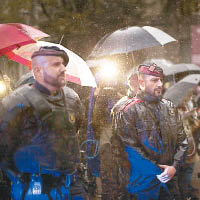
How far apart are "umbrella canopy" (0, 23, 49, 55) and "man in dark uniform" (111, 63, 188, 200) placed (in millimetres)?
1180

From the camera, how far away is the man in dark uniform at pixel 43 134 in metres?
Result: 2.89

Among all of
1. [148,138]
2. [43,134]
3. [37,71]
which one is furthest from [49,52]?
[148,138]

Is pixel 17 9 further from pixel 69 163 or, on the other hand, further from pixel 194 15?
pixel 69 163

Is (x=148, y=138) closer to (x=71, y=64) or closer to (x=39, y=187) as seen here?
(x=71, y=64)

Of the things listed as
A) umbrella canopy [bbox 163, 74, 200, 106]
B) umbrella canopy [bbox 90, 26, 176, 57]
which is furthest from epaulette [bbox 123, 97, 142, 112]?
umbrella canopy [bbox 163, 74, 200, 106]

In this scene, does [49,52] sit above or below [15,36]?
below

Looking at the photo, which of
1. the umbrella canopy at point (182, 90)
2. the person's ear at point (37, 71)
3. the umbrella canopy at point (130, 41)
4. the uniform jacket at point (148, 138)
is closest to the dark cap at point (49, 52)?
the person's ear at point (37, 71)

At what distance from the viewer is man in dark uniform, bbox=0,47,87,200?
2.89 m

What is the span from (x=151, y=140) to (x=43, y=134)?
126 cm

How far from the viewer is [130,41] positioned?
16.7ft

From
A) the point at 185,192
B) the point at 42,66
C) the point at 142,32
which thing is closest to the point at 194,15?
the point at 142,32

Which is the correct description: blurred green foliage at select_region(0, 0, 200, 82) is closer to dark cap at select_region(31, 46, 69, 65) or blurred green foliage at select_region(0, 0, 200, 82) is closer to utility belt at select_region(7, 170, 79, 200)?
dark cap at select_region(31, 46, 69, 65)

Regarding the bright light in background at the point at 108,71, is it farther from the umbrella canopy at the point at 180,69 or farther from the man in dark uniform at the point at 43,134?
the man in dark uniform at the point at 43,134

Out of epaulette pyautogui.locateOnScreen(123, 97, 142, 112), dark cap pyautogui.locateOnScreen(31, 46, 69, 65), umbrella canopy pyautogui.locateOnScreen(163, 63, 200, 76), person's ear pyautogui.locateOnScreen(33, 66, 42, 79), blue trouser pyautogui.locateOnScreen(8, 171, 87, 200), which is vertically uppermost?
dark cap pyautogui.locateOnScreen(31, 46, 69, 65)
